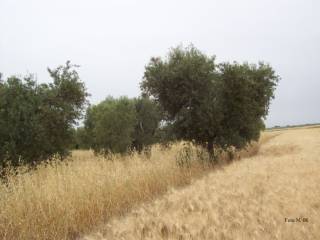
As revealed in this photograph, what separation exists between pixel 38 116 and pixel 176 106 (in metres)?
6.77

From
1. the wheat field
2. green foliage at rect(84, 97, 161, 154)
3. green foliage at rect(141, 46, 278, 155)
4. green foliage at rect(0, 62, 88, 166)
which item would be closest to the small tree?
green foliage at rect(84, 97, 161, 154)

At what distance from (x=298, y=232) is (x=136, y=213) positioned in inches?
99.4

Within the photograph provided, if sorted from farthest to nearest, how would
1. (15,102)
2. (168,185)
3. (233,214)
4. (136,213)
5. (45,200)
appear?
(15,102) → (168,185) → (45,200) → (136,213) → (233,214)

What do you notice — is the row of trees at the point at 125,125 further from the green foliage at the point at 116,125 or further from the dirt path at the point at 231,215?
the dirt path at the point at 231,215

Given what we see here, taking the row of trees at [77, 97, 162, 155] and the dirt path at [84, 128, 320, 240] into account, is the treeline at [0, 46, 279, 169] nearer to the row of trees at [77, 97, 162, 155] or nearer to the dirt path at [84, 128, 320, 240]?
the dirt path at [84, 128, 320, 240]

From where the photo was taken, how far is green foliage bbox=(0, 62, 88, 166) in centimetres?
1736

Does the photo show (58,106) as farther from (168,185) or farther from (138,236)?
(138,236)

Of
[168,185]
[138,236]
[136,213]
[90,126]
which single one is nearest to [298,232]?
[138,236]

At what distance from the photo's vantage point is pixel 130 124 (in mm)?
39656

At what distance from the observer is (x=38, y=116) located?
754 inches

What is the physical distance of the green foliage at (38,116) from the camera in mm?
17359

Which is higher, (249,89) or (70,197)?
(249,89)

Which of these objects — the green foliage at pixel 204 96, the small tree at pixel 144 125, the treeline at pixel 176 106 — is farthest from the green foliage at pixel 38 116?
the small tree at pixel 144 125

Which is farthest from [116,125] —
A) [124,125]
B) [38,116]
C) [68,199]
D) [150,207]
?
[150,207]
